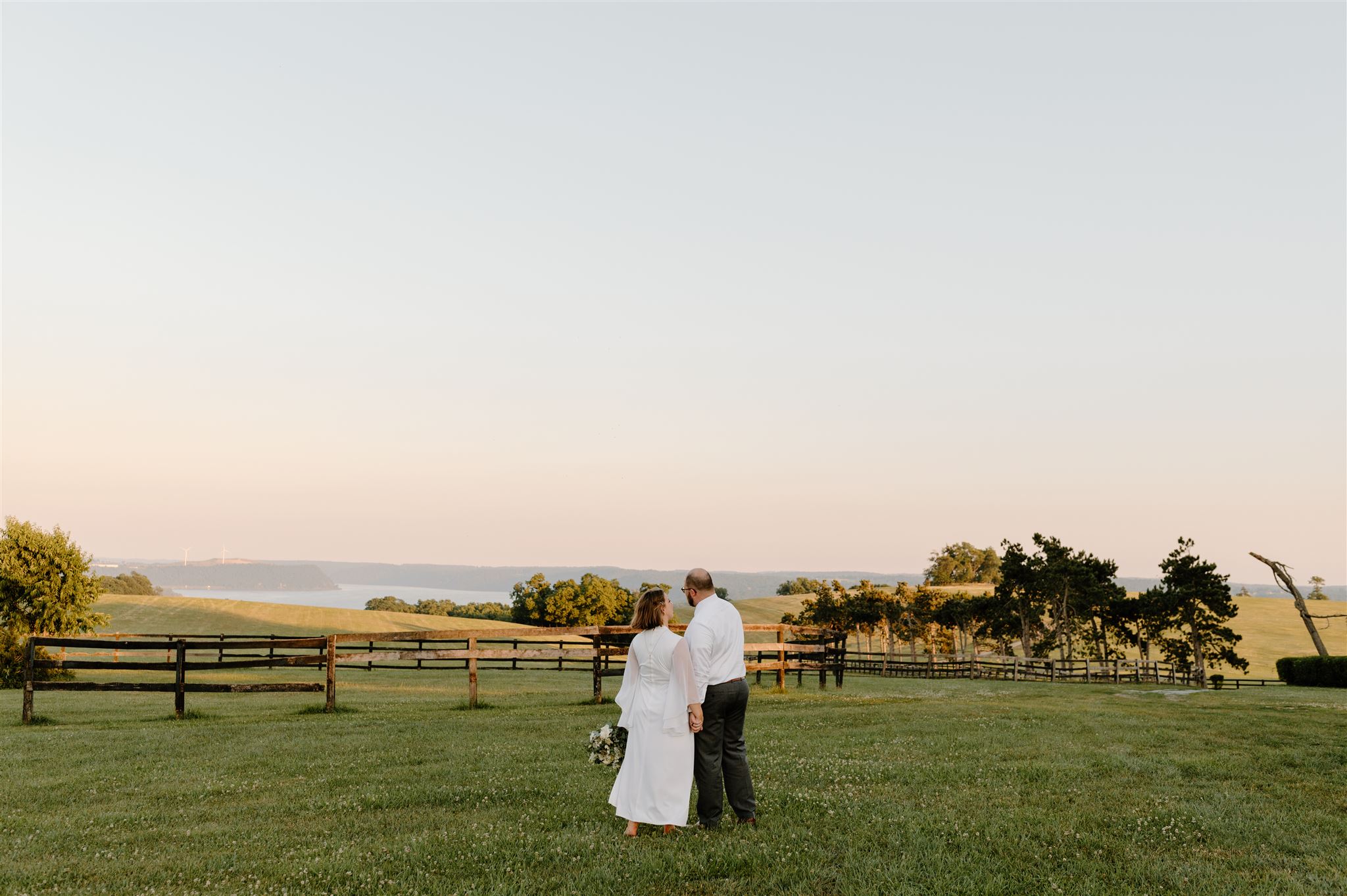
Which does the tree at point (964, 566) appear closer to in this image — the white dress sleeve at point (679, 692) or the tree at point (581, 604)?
the tree at point (581, 604)

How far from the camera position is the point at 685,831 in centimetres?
798

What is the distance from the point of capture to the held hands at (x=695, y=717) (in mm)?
8008

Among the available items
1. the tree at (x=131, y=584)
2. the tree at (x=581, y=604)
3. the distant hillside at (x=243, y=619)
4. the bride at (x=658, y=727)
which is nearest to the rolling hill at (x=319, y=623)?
the distant hillside at (x=243, y=619)

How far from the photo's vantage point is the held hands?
8.01 metres

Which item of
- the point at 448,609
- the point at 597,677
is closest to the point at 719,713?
the point at 597,677

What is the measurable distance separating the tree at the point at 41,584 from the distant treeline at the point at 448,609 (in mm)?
74185

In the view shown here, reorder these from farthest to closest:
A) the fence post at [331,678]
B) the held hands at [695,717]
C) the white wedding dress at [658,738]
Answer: the fence post at [331,678]
the held hands at [695,717]
the white wedding dress at [658,738]

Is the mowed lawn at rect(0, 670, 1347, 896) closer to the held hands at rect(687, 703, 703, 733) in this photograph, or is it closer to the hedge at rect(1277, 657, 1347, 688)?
the held hands at rect(687, 703, 703, 733)

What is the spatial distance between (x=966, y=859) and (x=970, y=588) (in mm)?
135535

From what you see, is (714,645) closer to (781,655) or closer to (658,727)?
(658,727)

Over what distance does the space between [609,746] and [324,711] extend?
13.8 meters

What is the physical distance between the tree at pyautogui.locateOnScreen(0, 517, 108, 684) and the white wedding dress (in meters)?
32.3

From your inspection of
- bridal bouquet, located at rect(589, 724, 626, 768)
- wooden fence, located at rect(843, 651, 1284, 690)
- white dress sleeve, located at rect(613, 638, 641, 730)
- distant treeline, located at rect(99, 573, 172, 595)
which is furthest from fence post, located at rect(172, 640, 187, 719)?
distant treeline, located at rect(99, 573, 172, 595)

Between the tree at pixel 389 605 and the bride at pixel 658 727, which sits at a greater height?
the bride at pixel 658 727
